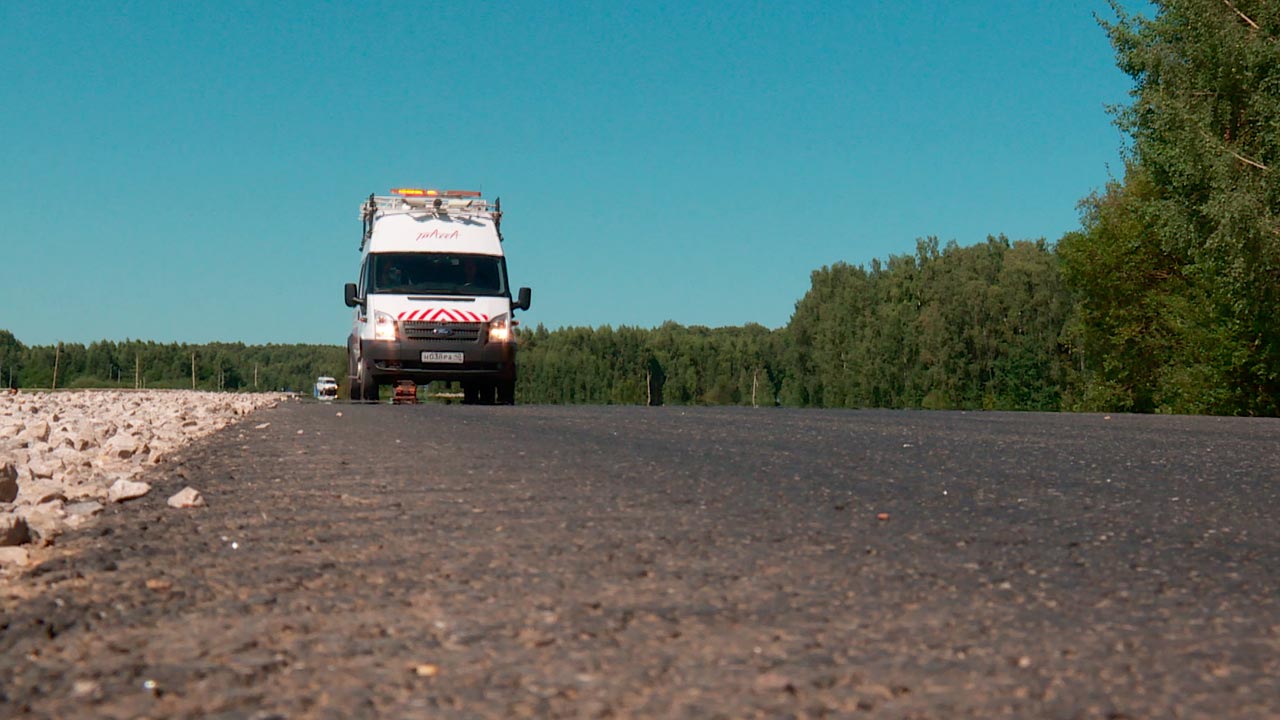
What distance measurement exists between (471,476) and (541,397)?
123 meters

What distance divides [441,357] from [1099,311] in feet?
81.0

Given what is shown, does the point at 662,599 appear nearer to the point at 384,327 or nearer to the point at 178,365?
the point at 384,327

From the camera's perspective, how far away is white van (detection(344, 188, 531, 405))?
18562 millimetres

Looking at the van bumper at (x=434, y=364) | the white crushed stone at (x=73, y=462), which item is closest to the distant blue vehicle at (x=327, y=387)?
the van bumper at (x=434, y=364)

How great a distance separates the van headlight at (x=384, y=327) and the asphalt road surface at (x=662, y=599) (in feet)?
41.5

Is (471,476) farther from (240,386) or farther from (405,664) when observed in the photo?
(240,386)

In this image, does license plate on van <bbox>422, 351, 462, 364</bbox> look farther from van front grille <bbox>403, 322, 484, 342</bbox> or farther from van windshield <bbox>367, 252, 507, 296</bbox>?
van windshield <bbox>367, 252, 507, 296</bbox>

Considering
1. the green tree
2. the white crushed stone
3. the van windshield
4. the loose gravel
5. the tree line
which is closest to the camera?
the loose gravel

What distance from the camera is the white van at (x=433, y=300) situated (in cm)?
1856

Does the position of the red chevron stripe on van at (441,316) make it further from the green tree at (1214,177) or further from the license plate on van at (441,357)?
the green tree at (1214,177)

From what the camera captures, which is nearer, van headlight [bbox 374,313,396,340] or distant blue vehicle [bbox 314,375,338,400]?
van headlight [bbox 374,313,396,340]

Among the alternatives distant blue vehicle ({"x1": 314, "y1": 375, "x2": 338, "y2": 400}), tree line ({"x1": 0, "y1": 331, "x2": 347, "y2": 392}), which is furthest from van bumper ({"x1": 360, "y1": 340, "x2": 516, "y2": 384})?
tree line ({"x1": 0, "y1": 331, "x2": 347, "y2": 392})

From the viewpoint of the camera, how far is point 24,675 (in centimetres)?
234

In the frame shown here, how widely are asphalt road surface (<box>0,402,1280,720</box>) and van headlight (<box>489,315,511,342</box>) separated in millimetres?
Answer: 12838
